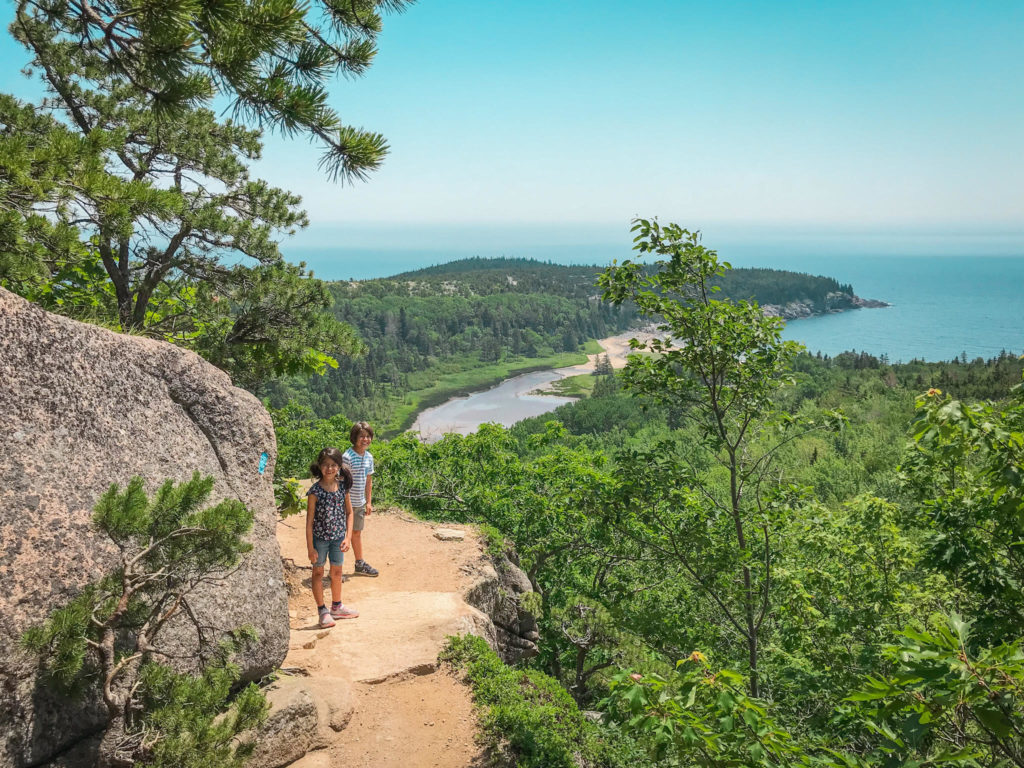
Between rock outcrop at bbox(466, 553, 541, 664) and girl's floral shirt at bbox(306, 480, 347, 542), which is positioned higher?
girl's floral shirt at bbox(306, 480, 347, 542)

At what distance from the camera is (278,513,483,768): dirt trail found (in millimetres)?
6086

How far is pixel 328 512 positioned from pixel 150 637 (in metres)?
3.46

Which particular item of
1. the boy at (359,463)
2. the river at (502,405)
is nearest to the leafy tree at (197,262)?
the boy at (359,463)

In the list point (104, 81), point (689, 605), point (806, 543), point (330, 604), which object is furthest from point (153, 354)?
point (689, 605)

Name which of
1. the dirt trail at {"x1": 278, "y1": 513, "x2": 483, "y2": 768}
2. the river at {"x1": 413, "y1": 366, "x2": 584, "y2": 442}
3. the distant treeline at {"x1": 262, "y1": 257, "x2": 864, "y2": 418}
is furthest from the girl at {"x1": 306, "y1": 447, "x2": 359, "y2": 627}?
the distant treeline at {"x1": 262, "y1": 257, "x2": 864, "y2": 418}

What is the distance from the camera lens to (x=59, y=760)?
3.92 metres

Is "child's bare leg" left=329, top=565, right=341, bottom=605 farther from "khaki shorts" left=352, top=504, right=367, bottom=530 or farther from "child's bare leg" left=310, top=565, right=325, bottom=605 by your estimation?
"khaki shorts" left=352, top=504, right=367, bottom=530

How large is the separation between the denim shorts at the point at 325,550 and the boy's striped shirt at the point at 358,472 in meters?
1.18

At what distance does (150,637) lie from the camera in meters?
3.94

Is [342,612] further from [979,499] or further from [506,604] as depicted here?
[979,499]

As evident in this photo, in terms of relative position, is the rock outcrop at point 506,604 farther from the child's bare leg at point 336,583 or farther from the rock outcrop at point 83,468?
the rock outcrop at point 83,468

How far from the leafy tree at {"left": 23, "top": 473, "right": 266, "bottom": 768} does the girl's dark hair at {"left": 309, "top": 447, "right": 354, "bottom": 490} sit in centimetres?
320

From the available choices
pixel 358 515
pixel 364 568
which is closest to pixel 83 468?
pixel 358 515

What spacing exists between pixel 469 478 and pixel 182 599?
11911mm
